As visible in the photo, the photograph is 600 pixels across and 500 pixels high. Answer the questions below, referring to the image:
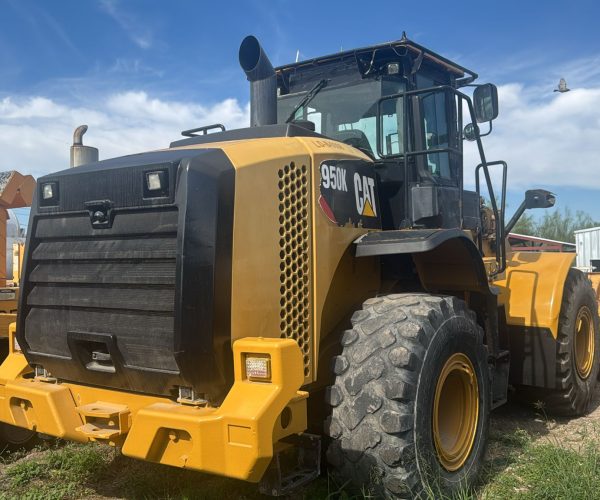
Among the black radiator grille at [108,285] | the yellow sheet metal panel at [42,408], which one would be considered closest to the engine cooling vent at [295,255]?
the black radiator grille at [108,285]

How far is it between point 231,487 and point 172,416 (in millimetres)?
1001

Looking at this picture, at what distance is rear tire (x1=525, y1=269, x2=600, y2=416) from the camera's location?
17.1 feet

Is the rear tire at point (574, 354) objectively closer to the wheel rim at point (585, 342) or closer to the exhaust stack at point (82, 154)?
the wheel rim at point (585, 342)

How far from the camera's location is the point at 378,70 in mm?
4762

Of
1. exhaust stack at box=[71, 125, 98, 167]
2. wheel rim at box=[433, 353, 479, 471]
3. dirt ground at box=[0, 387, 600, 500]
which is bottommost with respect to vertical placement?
dirt ground at box=[0, 387, 600, 500]

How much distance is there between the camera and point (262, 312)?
3209 mm

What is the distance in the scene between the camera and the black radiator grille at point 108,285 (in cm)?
311

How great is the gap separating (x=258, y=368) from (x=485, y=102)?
105 inches

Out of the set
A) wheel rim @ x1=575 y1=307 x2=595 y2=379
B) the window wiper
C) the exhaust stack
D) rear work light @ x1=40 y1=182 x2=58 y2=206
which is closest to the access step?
rear work light @ x1=40 y1=182 x2=58 y2=206

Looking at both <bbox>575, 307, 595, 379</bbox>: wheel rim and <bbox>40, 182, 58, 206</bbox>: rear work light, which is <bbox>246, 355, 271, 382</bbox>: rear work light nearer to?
<bbox>40, 182, 58, 206</bbox>: rear work light

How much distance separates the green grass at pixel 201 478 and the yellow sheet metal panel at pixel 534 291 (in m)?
1.04

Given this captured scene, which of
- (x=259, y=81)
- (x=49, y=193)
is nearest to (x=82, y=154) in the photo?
(x=49, y=193)

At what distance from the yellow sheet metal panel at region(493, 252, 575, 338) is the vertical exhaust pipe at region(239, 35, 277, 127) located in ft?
8.28

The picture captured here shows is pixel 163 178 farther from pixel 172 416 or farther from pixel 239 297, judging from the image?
pixel 172 416
